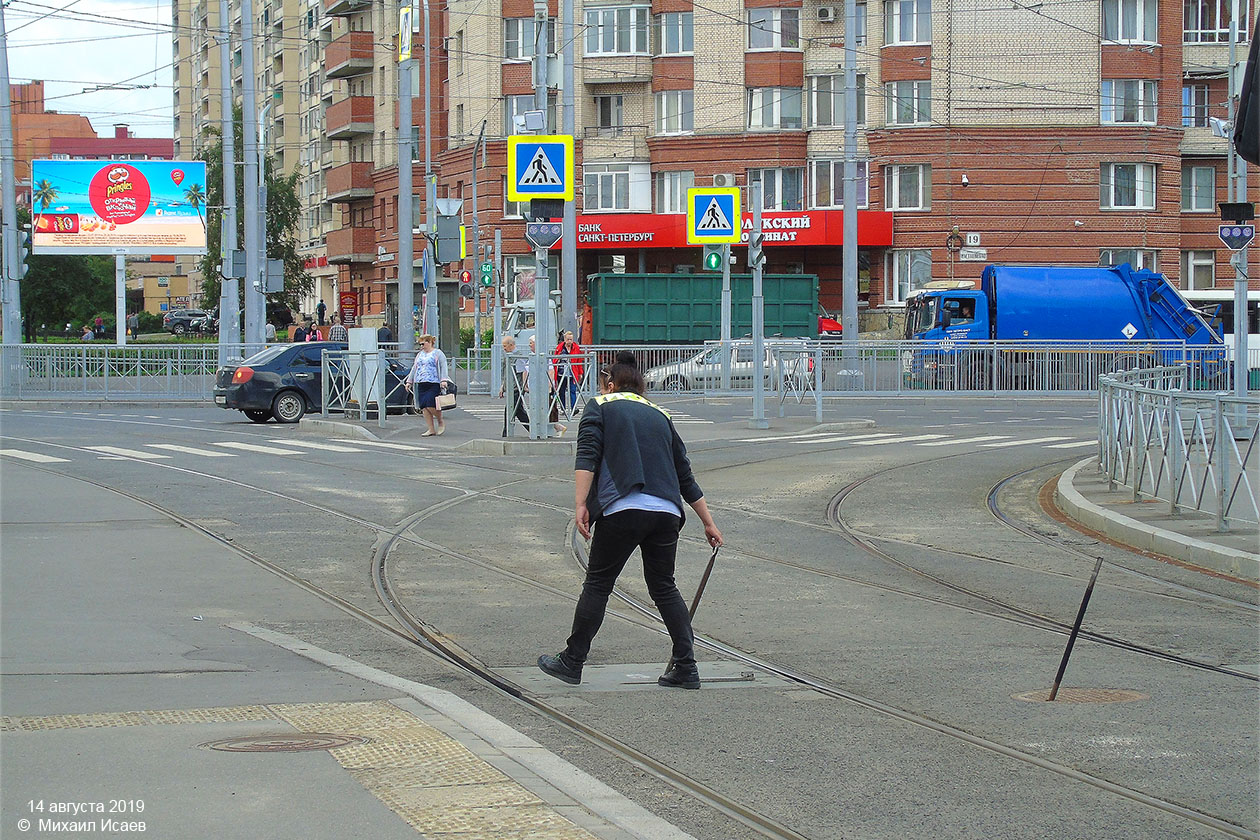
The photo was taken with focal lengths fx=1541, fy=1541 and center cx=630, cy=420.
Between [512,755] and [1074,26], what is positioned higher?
[1074,26]

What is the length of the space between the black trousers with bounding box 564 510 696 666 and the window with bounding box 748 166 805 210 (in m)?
47.2

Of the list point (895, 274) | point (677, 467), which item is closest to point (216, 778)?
point (677, 467)

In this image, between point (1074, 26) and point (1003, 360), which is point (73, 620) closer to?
point (1003, 360)

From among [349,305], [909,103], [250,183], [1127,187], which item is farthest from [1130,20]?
[349,305]

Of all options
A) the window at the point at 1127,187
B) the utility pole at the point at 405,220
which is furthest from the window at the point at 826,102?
the utility pole at the point at 405,220

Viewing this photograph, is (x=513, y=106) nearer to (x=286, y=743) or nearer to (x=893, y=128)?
(x=893, y=128)

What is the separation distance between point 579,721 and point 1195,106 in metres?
53.1

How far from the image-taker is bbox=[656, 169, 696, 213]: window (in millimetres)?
54406

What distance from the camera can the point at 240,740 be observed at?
240 inches

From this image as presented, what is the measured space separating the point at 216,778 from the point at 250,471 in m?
13.2

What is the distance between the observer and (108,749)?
5922mm

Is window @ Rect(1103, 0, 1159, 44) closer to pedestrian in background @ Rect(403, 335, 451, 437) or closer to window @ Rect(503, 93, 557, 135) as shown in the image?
window @ Rect(503, 93, 557, 135)

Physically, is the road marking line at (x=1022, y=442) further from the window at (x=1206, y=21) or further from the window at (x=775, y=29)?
the window at (x=1206, y=21)

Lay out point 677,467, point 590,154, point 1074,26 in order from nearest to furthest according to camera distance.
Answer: point 677,467
point 1074,26
point 590,154
